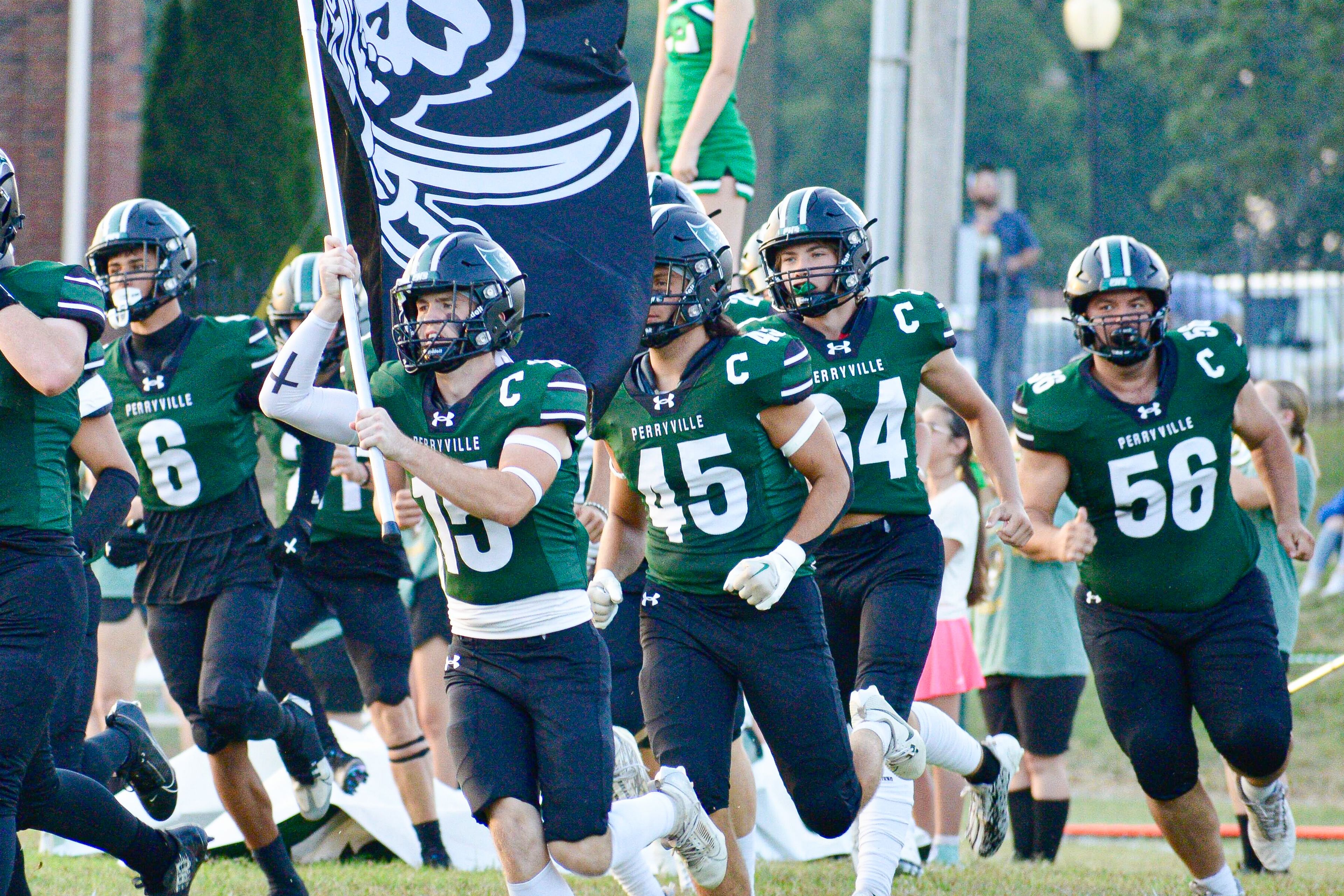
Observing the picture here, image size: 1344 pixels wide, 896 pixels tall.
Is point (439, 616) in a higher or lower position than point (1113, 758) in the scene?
higher

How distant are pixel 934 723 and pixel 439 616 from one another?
9.61 feet

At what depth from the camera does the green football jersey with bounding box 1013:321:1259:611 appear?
5852 mm

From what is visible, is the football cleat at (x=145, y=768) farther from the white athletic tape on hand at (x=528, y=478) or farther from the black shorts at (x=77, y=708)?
the white athletic tape on hand at (x=528, y=478)

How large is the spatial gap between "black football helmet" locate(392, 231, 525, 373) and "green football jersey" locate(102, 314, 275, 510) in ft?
5.86

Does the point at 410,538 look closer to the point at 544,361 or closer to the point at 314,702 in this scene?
the point at 314,702

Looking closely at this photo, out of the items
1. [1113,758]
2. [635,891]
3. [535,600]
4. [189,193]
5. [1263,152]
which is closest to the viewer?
[535,600]

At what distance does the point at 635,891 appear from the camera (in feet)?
16.9

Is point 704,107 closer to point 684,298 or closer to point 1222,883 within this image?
point 684,298

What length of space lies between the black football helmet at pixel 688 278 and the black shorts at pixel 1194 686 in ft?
5.66

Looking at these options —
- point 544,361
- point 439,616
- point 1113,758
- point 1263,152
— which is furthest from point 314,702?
point 1263,152

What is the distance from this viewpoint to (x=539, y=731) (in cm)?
467

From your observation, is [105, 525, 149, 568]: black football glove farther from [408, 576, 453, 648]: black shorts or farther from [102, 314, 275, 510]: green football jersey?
[408, 576, 453, 648]: black shorts

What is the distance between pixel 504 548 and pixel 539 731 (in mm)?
479

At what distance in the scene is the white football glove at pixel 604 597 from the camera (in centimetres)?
540
